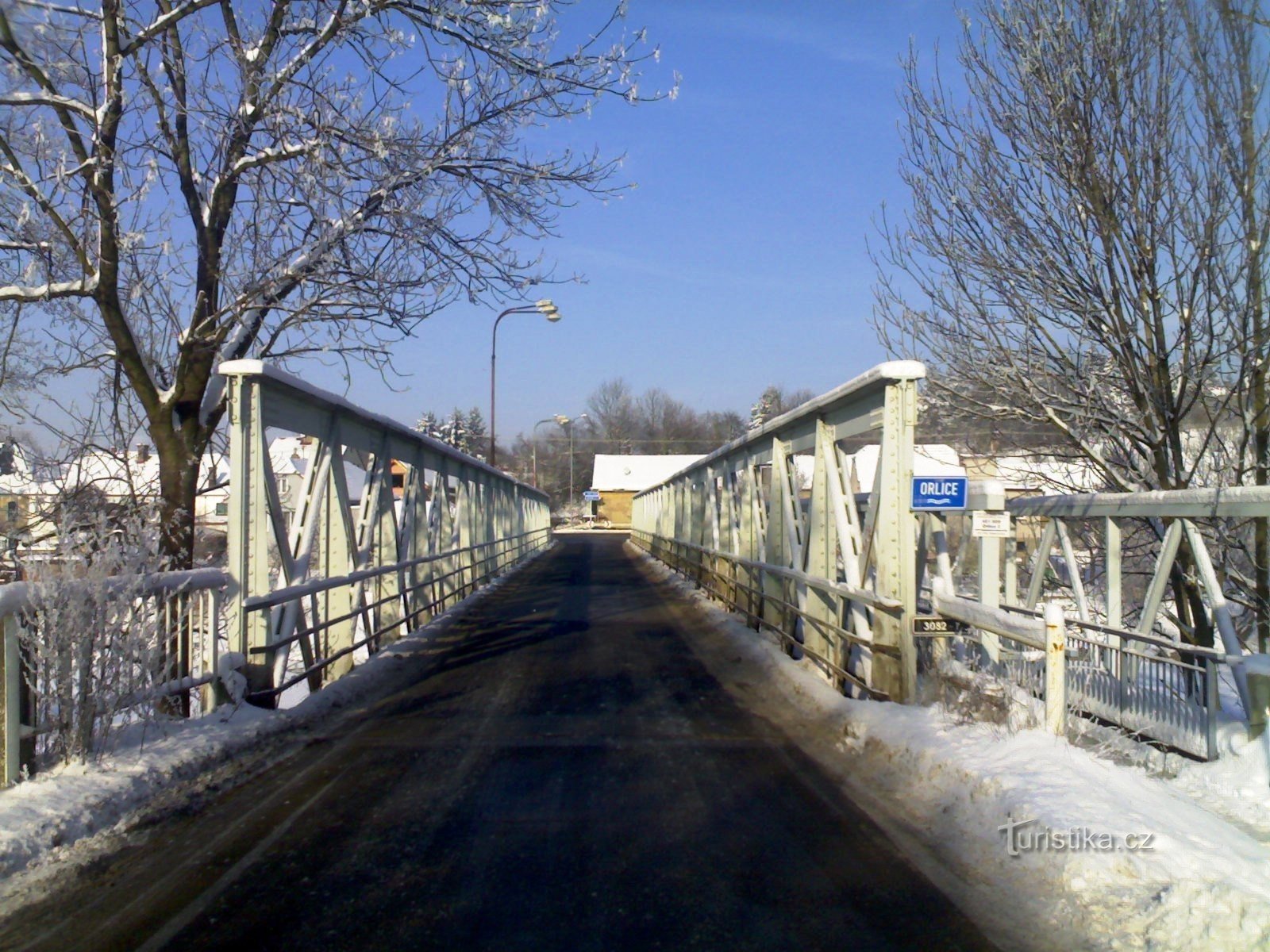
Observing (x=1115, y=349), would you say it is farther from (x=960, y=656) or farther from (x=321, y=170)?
(x=321, y=170)

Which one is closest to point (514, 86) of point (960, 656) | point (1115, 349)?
point (1115, 349)

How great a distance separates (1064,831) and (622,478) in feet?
269

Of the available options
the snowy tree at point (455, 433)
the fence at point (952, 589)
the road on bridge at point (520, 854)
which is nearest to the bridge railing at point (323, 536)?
the road on bridge at point (520, 854)

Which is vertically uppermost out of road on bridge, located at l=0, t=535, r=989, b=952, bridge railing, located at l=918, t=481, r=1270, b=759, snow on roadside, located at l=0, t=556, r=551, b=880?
bridge railing, located at l=918, t=481, r=1270, b=759

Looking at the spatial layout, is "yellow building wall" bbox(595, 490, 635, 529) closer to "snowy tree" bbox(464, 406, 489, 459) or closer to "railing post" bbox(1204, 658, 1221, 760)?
"snowy tree" bbox(464, 406, 489, 459)

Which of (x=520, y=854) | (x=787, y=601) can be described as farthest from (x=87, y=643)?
(x=787, y=601)

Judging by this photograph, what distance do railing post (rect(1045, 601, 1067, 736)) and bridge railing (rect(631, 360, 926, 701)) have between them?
1.86 metres

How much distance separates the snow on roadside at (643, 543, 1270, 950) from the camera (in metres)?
3.98

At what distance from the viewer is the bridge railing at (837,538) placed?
305 inches

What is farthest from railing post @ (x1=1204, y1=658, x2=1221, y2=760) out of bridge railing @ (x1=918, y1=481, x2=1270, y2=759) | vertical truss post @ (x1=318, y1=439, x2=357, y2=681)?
vertical truss post @ (x1=318, y1=439, x2=357, y2=681)

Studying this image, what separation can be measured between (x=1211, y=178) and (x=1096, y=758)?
7.56 metres

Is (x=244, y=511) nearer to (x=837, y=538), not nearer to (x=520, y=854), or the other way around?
(x=520, y=854)

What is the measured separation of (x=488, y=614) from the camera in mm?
17125

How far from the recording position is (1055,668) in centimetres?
571
